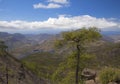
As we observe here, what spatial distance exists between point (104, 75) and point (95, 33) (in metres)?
27.4

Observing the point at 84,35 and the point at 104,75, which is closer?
the point at 84,35

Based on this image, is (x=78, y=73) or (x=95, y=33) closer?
(x=95, y=33)

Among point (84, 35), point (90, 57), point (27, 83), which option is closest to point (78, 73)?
point (90, 57)

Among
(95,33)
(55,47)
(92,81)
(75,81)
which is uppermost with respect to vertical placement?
(95,33)

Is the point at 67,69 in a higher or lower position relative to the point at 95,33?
lower

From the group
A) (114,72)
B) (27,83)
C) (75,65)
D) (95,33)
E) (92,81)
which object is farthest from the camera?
(27,83)

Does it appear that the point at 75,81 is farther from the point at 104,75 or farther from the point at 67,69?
the point at 104,75

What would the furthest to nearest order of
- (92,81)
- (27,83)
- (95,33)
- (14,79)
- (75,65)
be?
(27,83)
(14,79)
(92,81)
(75,65)
(95,33)

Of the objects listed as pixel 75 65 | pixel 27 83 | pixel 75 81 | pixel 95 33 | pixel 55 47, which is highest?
pixel 95 33

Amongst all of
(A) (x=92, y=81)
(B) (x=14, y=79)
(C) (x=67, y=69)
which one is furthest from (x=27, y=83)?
(C) (x=67, y=69)

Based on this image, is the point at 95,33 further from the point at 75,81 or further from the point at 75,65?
the point at 75,81

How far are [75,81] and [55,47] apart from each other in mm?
6997

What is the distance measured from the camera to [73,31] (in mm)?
35906

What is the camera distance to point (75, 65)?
37.7 m
